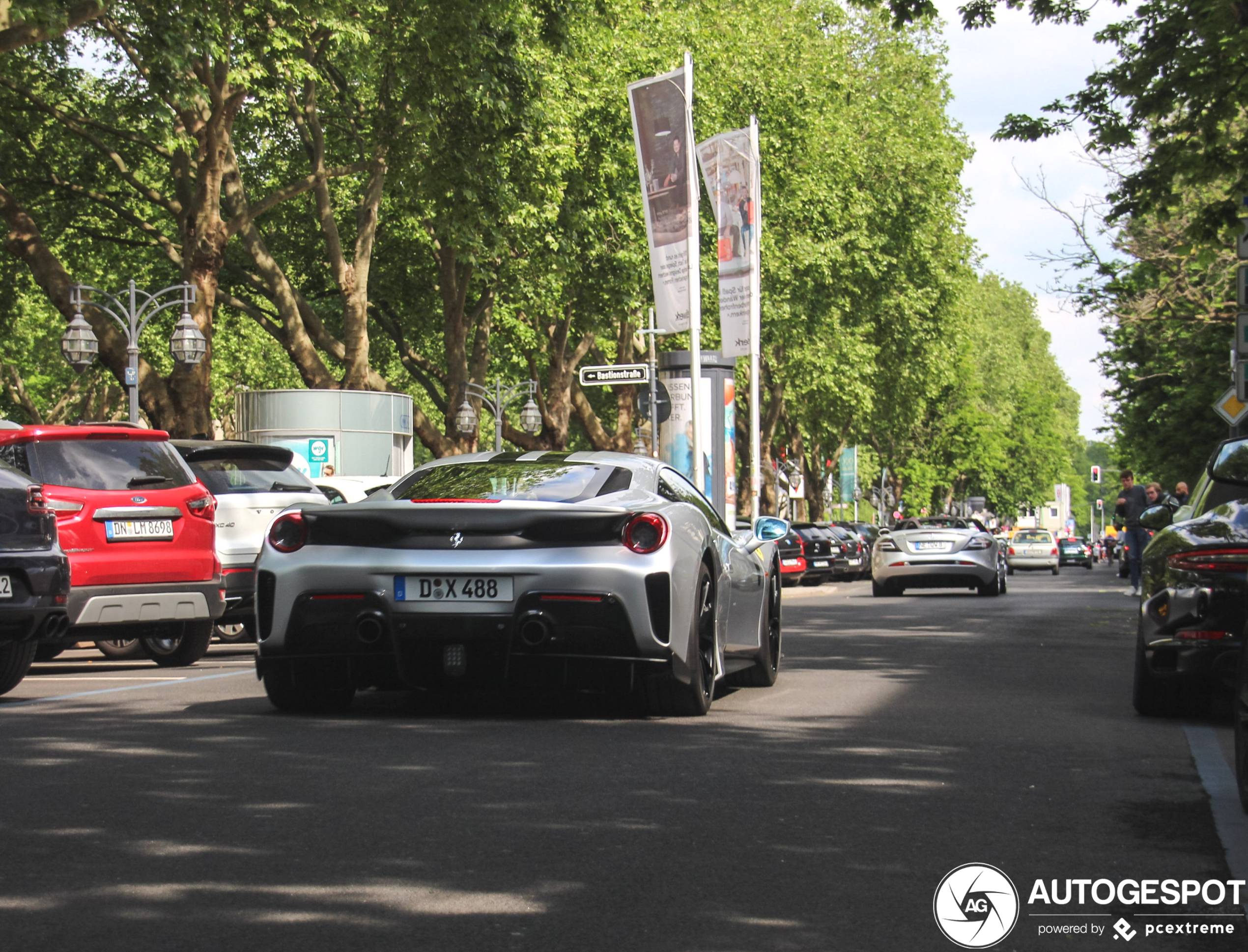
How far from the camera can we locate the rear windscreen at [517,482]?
8.32m

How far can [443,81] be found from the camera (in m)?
23.6

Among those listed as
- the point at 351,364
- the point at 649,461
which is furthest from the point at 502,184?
the point at 649,461

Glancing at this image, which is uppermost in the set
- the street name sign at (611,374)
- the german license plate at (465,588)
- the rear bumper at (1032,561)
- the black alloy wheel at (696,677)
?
the street name sign at (611,374)

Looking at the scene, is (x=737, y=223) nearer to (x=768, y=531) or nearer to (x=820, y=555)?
(x=820, y=555)

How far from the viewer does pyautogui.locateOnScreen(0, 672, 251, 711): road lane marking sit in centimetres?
923

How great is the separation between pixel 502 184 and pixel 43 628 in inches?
658

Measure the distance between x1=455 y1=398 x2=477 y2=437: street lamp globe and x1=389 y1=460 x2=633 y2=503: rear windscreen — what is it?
26999 millimetres

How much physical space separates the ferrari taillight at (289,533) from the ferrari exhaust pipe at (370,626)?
55cm

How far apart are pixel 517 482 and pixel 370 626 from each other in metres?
1.19

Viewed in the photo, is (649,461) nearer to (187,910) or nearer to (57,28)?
(187,910)

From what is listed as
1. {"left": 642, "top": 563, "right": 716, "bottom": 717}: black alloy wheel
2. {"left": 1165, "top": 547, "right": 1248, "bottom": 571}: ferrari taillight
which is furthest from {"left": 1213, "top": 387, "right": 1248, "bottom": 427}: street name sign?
{"left": 642, "top": 563, "right": 716, "bottom": 717}: black alloy wheel

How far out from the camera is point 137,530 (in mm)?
11719

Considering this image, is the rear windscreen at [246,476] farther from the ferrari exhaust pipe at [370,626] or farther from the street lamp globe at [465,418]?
the street lamp globe at [465,418]

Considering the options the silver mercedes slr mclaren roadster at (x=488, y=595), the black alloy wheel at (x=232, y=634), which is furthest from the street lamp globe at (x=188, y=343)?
the silver mercedes slr mclaren roadster at (x=488, y=595)
